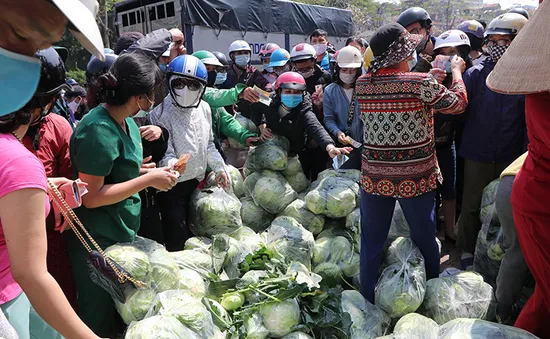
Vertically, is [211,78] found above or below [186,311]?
above

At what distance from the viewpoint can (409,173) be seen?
275 cm

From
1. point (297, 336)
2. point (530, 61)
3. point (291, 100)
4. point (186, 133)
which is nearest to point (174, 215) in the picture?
point (186, 133)

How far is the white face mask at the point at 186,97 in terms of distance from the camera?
10.6ft

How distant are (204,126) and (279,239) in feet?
3.63

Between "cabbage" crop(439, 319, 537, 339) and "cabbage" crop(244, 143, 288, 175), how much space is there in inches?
92.7

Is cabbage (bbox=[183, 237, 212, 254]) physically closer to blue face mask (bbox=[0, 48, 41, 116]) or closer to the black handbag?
the black handbag

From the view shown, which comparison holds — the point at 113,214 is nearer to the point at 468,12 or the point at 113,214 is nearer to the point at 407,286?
the point at 407,286

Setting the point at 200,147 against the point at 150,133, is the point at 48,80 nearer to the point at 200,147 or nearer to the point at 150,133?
the point at 150,133

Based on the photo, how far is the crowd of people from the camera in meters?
1.33

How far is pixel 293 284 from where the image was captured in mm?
2744

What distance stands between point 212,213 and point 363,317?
4.62 ft

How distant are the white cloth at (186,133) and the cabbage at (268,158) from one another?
87 centimetres

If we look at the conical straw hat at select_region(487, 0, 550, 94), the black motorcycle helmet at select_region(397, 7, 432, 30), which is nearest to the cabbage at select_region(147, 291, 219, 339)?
the conical straw hat at select_region(487, 0, 550, 94)

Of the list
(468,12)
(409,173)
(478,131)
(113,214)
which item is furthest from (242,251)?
(468,12)
